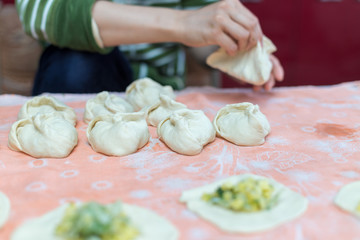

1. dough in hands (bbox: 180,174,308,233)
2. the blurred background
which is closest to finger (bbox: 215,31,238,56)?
dough in hands (bbox: 180,174,308,233)

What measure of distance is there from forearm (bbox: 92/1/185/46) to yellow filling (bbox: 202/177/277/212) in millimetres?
778

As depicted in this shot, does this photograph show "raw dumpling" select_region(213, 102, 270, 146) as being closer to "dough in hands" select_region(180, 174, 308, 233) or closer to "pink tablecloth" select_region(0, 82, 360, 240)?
"pink tablecloth" select_region(0, 82, 360, 240)

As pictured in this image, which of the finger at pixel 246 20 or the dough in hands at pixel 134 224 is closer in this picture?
the dough in hands at pixel 134 224

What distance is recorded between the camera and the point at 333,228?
0.70 metres

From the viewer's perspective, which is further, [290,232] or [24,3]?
[24,3]

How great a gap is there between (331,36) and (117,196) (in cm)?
230

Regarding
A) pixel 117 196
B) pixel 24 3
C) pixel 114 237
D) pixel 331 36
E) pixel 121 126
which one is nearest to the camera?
pixel 114 237

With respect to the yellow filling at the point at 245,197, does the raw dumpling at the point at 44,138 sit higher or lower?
lower

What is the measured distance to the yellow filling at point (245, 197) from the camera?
2.35 ft

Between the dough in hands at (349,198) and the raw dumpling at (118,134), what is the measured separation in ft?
1.62

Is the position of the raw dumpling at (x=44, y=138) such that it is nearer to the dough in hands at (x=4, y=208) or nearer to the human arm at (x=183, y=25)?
the dough in hands at (x=4, y=208)

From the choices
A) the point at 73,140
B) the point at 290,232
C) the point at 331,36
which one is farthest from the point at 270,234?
the point at 331,36

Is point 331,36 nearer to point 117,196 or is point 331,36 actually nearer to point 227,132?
point 227,132

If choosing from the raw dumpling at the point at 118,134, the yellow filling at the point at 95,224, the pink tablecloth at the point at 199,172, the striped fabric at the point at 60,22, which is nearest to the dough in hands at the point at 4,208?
the pink tablecloth at the point at 199,172
